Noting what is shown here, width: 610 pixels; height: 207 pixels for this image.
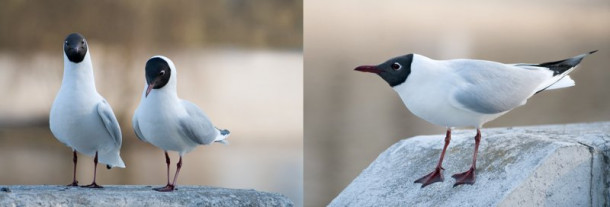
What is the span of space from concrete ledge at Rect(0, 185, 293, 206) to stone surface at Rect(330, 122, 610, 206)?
0.40m

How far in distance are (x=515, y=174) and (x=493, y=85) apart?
0.85 feet

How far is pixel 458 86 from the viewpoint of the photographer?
1780 millimetres

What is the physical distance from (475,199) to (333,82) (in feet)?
4.76

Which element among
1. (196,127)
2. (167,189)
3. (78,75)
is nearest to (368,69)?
(196,127)

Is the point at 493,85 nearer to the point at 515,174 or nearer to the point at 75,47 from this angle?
the point at 515,174

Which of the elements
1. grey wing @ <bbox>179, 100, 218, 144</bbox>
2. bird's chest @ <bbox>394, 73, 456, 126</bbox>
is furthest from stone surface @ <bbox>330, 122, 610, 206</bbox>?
grey wing @ <bbox>179, 100, 218, 144</bbox>

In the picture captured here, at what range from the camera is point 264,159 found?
3.28 m

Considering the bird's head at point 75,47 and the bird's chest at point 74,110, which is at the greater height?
the bird's head at point 75,47

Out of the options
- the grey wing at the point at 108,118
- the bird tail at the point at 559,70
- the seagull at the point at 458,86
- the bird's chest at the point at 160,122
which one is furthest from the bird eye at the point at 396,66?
the grey wing at the point at 108,118

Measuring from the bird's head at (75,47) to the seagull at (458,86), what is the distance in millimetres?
545

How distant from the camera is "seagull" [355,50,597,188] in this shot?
1.78 m

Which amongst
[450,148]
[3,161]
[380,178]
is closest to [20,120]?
[3,161]

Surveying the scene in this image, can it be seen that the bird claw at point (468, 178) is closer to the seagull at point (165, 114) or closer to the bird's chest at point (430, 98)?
the bird's chest at point (430, 98)

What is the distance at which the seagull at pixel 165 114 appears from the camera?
165cm
